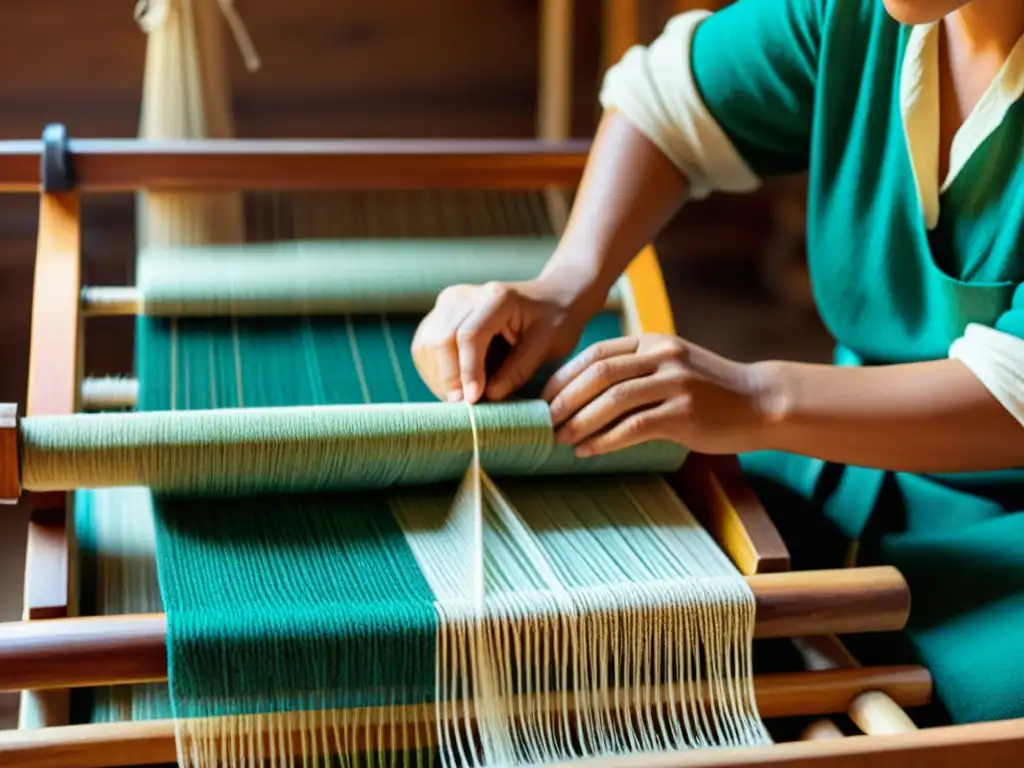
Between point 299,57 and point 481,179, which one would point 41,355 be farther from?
point 299,57

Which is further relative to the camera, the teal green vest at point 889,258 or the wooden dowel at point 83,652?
the teal green vest at point 889,258

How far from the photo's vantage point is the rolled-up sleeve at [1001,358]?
91 cm

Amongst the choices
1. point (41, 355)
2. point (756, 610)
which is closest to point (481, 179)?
point (41, 355)

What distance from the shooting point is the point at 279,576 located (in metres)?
0.86

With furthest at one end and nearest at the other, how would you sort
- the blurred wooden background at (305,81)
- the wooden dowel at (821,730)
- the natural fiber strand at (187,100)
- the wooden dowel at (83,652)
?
the blurred wooden background at (305,81) < the natural fiber strand at (187,100) < the wooden dowel at (821,730) < the wooden dowel at (83,652)

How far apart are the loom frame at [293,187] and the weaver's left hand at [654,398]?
9 centimetres

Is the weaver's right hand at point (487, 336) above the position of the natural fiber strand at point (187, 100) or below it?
below

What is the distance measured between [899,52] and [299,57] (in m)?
1.20

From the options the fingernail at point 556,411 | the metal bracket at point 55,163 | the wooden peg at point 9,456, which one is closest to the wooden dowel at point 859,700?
the fingernail at point 556,411

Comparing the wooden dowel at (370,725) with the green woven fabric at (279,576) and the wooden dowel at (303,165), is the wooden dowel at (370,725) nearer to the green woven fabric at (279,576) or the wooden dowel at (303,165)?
the green woven fabric at (279,576)

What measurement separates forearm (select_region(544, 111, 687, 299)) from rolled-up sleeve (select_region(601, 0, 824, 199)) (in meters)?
0.02

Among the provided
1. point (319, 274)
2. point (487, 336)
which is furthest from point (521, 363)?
point (319, 274)

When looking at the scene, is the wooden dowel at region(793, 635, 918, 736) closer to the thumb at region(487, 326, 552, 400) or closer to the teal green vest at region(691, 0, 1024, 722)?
the teal green vest at region(691, 0, 1024, 722)

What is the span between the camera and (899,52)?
41.4 inches
